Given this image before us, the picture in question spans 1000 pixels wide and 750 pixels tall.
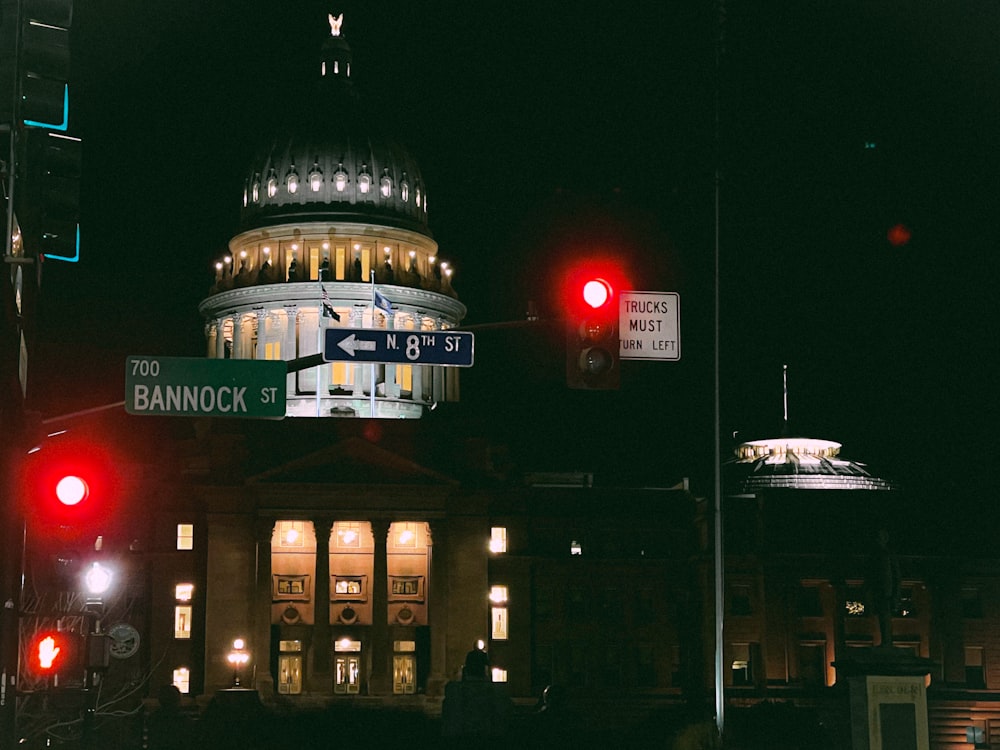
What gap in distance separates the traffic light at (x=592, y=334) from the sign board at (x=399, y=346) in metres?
5.16

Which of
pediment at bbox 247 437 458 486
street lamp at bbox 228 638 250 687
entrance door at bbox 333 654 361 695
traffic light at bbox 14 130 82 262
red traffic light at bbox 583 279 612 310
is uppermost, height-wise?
pediment at bbox 247 437 458 486

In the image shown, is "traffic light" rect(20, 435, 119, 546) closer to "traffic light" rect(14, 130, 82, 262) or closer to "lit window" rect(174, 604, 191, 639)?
"traffic light" rect(14, 130, 82, 262)

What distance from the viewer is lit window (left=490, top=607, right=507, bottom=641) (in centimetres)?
11181

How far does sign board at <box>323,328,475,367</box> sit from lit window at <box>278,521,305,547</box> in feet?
299

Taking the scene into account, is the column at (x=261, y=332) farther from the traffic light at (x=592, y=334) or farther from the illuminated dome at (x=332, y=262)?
the traffic light at (x=592, y=334)

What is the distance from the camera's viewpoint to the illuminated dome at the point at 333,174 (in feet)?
424

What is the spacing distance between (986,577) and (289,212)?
5764 centimetres

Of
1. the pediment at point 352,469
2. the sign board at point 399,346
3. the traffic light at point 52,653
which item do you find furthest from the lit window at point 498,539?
the traffic light at point 52,653

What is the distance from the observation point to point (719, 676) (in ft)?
124

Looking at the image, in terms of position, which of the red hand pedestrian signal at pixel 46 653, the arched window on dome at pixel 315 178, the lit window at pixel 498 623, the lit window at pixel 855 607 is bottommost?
the lit window at pixel 498 623

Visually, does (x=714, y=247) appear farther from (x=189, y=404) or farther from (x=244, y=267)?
(x=244, y=267)

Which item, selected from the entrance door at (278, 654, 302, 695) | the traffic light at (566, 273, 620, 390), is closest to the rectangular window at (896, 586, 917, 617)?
the entrance door at (278, 654, 302, 695)

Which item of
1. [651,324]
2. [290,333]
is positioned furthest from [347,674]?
[651,324]

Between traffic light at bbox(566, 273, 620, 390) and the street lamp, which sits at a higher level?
traffic light at bbox(566, 273, 620, 390)
